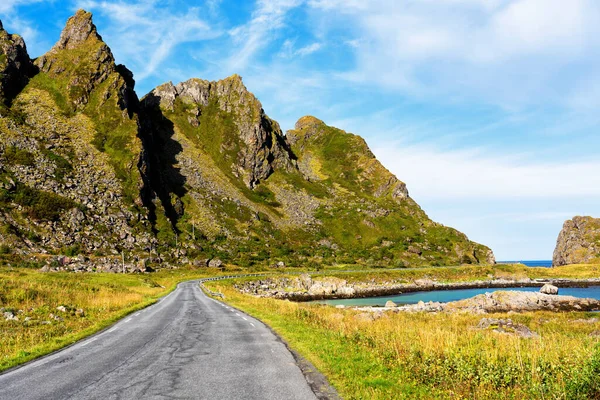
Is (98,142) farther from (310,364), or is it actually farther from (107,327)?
(310,364)

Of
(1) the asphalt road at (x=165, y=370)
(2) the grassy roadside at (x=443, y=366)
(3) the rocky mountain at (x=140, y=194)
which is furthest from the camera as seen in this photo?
(3) the rocky mountain at (x=140, y=194)

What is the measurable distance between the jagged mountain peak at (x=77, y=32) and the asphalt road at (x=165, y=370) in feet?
585

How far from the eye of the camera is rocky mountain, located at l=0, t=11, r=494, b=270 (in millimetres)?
92500

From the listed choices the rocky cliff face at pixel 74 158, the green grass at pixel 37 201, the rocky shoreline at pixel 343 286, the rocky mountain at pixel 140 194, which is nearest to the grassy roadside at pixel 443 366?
the rocky shoreline at pixel 343 286

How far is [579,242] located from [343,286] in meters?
157

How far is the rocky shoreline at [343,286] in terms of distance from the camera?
72.6 m

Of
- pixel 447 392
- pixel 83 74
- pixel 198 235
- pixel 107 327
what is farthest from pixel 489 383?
pixel 83 74

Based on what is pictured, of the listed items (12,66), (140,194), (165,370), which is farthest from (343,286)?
(12,66)

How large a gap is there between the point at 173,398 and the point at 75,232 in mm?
97929

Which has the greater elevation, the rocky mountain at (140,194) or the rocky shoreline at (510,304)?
the rocky mountain at (140,194)

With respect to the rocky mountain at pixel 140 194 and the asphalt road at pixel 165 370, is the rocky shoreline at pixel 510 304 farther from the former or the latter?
the rocky mountain at pixel 140 194

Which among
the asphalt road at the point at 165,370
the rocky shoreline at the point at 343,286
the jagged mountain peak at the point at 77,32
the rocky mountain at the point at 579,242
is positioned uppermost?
the jagged mountain peak at the point at 77,32

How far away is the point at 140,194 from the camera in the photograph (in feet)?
387

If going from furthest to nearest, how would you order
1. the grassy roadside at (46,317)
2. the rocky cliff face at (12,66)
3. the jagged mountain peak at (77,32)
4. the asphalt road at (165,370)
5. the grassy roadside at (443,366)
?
1. the jagged mountain peak at (77,32)
2. the rocky cliff face at (12,66)
3. the grassy roadside at (46,317)
4. the asphalt road at (165,370)
5. the grassy roadside at (443,366)
